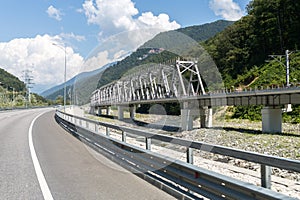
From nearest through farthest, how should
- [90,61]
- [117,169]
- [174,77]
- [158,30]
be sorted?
1. [117,169]
2. [158,30]
3. [90,61]
4. [174,77]

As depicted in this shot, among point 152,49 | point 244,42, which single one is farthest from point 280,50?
point 152,49

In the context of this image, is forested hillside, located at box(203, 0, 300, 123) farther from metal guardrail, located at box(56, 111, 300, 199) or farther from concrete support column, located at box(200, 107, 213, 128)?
metal guardrail, located at box(56, 111, 300, 199)

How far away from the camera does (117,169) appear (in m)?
10.3

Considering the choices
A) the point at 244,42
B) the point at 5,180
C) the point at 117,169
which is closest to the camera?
the point at 5,180

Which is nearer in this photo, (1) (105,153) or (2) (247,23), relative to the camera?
(1) (105,153)

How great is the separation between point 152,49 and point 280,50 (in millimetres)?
77562

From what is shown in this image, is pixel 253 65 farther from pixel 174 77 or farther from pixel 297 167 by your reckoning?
pixel 297 167

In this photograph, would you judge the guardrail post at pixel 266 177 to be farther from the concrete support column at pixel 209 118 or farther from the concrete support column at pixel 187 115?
the concrete support column at pixel 209 118

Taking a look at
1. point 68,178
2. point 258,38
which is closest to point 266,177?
point 68,178

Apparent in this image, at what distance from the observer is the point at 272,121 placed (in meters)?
38.2

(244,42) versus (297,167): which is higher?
(244,42)

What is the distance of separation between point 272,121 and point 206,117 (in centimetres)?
1277

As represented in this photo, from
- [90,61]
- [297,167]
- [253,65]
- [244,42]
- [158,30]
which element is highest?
[244,42]

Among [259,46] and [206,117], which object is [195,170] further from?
[259,46]
